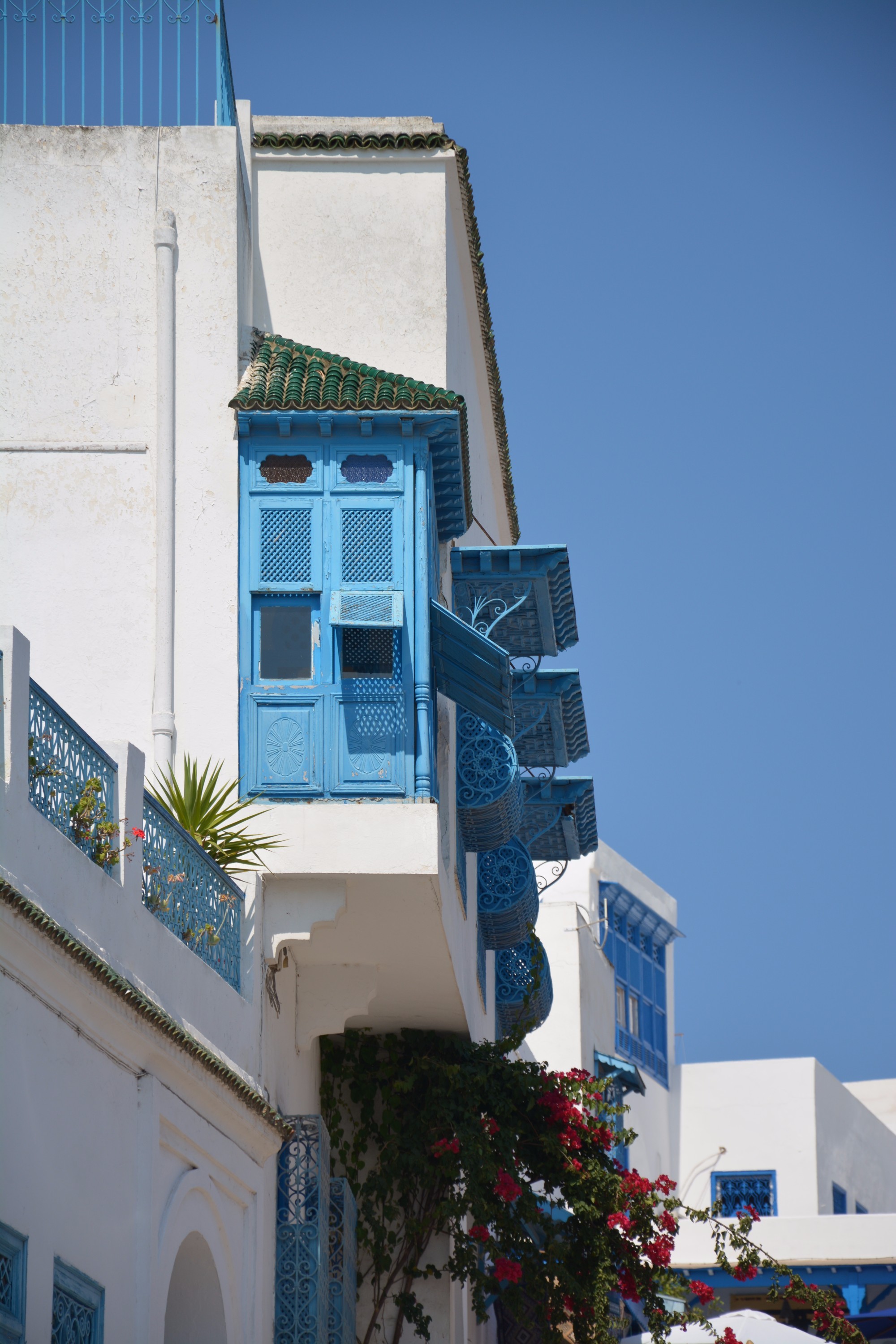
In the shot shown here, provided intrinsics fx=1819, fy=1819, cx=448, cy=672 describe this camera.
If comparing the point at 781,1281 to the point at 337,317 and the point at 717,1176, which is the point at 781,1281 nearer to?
the point at 717,1176

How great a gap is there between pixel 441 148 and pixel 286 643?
11.9 ft

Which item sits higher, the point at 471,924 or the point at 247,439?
the point at 247,439

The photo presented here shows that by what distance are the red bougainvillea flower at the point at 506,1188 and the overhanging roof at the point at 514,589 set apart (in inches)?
134

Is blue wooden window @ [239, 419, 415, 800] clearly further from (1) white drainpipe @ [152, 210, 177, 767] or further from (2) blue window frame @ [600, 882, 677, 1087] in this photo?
(2) blue window frame @ [600, 882, 677, 1087]

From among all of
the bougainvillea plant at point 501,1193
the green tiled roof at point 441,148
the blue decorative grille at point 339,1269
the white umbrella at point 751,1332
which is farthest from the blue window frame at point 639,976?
the blue decorative grille at point 339,1269

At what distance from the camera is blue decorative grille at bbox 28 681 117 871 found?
680 cm

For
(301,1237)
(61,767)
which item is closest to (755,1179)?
(301,1237)

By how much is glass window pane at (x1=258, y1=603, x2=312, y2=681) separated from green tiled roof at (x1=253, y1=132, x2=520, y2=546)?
3303 mm

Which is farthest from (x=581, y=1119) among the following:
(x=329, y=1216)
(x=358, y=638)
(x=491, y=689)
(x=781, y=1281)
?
(x=781, y=1281)

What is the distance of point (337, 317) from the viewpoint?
1136 cm

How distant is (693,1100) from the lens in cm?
3347

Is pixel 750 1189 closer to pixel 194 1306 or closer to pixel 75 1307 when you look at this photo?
pixel 194 1306

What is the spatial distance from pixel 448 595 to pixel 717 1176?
23083 mm

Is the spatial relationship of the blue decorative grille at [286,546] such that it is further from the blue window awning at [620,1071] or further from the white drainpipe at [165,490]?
the blue window awning at [620,1071]
